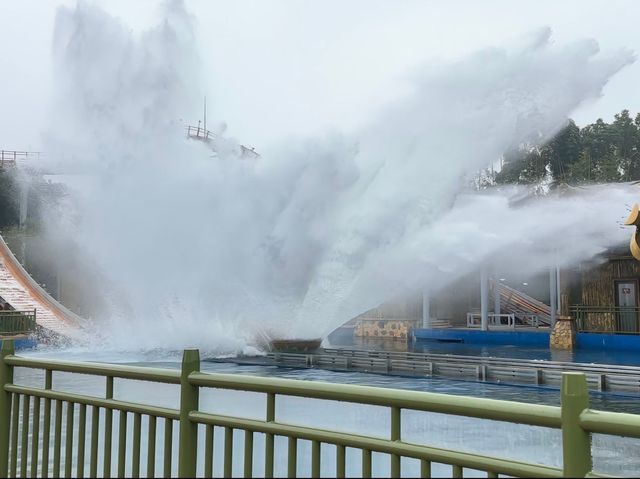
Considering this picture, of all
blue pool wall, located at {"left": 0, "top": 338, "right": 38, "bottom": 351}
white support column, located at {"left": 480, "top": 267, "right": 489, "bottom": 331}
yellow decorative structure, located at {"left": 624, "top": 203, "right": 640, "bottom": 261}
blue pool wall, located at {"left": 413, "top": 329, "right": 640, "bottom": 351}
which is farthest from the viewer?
white support column, located at {"left": 480, "top": 267, "right": 489, "bottom": 331}

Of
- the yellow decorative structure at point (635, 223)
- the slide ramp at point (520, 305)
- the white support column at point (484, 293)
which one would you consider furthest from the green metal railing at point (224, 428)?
the slide ramp at point (520, 305)

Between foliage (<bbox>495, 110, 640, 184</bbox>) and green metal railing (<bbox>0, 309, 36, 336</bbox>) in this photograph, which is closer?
green metal railing (<bbox>0, 309, 36, 336</bbox>)

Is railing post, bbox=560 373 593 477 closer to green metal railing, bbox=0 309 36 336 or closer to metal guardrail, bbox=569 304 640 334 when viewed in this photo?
green metal railing, bbox=0 309 36 336

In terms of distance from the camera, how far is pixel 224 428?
240 cm

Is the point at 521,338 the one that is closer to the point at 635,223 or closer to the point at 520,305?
the point at 520,305

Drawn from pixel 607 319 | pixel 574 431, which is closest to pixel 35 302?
pixel 607 319

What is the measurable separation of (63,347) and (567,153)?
36.9 m

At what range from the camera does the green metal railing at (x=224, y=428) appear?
5.58 ft

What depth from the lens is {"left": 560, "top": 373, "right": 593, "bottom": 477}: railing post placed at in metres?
1.65

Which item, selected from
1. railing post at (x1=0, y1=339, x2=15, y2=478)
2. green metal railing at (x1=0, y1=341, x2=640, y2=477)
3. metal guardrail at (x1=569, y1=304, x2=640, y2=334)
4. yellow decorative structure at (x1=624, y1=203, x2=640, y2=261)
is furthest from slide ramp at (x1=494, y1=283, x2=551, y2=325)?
green metal railing at (x1=0, y1=341, x2=640, y2=477)

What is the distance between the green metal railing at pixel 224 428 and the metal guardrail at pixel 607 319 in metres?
22.1

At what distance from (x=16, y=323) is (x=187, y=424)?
68.2 feet

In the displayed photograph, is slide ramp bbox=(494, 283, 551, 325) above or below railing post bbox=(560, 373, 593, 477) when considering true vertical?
above

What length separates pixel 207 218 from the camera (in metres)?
20.2
